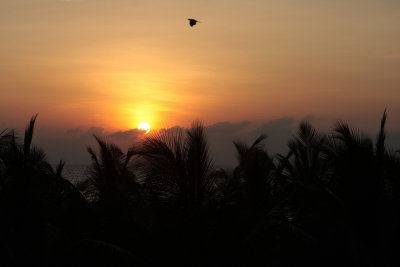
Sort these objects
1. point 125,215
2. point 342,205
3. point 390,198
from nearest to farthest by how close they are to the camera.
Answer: point 342,205 < point 390,198 < point 125,215

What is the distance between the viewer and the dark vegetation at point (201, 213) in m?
13.2

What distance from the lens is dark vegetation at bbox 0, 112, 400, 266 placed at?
43.2 feet

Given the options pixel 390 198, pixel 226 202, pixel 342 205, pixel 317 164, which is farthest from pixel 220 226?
pixel 317 164

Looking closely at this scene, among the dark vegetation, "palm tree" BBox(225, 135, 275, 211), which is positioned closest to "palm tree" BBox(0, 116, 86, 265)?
the dark vegetation

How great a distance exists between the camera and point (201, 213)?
13727 mm

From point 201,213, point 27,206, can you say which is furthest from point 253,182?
point 27,206

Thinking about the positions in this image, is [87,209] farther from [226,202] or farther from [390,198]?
[390,198]

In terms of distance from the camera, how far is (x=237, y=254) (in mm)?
14125

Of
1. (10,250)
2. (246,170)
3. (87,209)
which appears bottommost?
(10,250)

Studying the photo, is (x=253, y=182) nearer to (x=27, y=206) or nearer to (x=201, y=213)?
(x=201, y=213)

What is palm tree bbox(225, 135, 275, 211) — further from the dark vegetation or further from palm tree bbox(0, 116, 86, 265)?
palm tree bbox(0, 116, 86, 265)

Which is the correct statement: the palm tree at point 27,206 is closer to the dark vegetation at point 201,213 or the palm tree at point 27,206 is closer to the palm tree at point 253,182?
the dark vegetation at point 201,213

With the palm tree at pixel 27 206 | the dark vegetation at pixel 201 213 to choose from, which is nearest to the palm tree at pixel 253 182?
the dark vegetation at pixel 201 213

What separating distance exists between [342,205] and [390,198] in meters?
1.51
